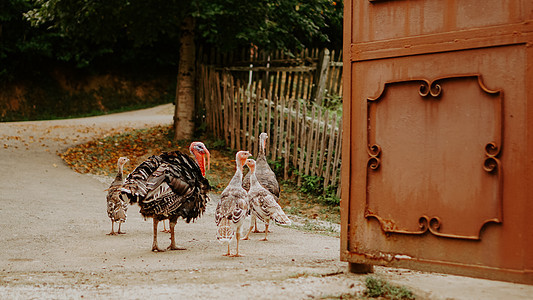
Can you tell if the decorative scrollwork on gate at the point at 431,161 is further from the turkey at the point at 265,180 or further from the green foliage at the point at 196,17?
the green foliage at the point at 196,17

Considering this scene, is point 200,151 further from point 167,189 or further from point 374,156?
point 374,156

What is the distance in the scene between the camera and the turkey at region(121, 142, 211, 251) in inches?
274

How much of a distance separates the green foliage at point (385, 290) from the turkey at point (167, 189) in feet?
9.50

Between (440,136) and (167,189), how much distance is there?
347cm

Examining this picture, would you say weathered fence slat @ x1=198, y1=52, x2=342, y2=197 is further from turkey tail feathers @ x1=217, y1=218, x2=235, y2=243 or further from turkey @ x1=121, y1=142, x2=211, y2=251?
turkey tail feathers @ x1=217, y1=218, x2=235, y2=243

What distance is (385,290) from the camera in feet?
16.1

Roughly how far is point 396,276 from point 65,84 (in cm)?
3015

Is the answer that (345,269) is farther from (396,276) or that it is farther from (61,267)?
(61,267)

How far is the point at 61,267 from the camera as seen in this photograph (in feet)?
20.7

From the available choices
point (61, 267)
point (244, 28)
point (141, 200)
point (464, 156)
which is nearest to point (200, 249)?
point (141, 200)

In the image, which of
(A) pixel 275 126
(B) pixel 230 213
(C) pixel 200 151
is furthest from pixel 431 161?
(A) pixel 275 126

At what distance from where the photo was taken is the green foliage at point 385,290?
15.8 ft

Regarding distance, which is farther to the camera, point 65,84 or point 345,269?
point 65,84

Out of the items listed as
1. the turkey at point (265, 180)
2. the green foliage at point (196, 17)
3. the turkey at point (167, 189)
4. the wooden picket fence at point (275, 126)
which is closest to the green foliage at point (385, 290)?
the turkey at point (167, 189)
